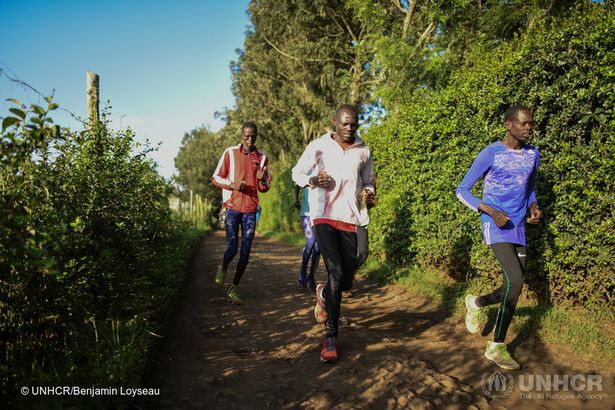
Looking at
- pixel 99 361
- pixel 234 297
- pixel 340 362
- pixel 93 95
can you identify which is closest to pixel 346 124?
pixel 340 362

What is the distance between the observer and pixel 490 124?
17.8 ft

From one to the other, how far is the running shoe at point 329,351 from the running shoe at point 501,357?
4.62 ft

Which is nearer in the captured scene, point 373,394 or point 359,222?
point 373,394

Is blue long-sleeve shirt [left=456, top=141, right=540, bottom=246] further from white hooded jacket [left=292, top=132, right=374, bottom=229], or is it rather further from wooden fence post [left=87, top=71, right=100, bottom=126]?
wooden fence post [left=87, top=71, right=100, bottom=126]

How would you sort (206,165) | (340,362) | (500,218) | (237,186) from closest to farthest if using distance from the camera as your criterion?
(500,218), (340,362), (237,186), (206,165)

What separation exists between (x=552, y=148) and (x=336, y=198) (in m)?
2.52

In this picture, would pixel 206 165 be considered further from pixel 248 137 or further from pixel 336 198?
pixel 336 198

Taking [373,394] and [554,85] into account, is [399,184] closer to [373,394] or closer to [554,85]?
[554,85]

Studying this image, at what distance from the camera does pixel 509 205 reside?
12.6 feet

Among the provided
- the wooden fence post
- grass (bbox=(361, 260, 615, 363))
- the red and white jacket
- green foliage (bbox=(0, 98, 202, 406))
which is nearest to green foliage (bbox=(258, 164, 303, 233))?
the red and white jacket

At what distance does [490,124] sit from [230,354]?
14.0 feet

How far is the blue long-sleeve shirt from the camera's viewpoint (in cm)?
382

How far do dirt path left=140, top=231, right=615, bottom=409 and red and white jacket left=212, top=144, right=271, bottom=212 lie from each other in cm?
147

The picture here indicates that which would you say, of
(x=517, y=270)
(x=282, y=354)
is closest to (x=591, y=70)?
(x=517, y=270)
